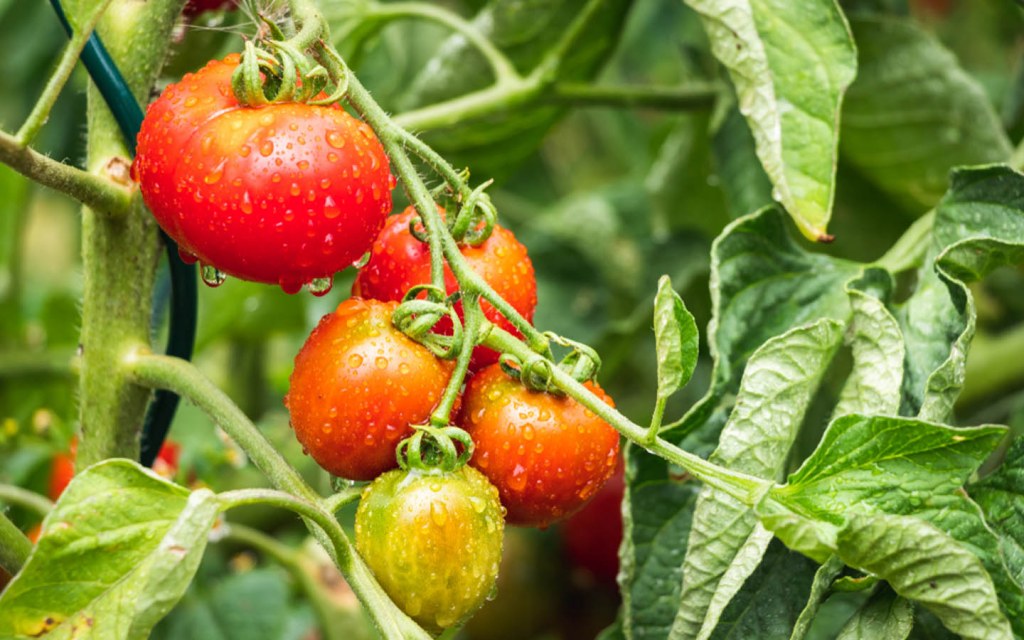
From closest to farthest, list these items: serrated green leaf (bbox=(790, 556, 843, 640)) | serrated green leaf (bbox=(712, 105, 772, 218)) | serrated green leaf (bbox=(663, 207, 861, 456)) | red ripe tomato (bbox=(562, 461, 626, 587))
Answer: serrated green leaf (bbox=(790, 556, 843, 640)) → serrated green leaf (bbox=(663, 207, 861, 456)) → serrated green leaf (bbox=(712, 105, 772, 218)) → red ripe tomato (bbox=(562, 461, 626, 587))

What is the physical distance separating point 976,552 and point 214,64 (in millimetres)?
431

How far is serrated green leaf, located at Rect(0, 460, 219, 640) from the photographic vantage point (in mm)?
457

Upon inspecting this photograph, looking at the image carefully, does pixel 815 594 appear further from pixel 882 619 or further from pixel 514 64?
pixel 514 64

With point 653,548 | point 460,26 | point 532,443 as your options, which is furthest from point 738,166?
point 532,443

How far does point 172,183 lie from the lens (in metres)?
0.51

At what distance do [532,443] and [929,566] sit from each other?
18cm

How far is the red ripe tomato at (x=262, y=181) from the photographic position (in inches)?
19.8

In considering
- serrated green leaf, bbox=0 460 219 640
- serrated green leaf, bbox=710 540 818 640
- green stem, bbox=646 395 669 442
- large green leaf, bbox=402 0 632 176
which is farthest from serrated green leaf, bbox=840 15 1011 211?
serrated green leaf, bbox=0 460 219 640

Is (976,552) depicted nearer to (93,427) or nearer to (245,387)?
(93,427)

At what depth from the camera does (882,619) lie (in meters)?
0.57

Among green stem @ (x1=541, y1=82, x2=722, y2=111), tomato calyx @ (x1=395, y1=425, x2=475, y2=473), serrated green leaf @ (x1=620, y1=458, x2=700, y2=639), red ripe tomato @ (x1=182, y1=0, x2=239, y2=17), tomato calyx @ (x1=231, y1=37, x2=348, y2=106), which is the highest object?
tomato calyx @ (x1=231, y1=37, x2=348, y2=106)

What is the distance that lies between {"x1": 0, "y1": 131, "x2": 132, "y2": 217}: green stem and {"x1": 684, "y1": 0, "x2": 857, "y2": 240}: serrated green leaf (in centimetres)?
35

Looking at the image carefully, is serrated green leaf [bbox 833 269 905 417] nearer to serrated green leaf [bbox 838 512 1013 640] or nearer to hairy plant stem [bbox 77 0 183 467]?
serrated green leaf [bbox 838 512 1013 640]

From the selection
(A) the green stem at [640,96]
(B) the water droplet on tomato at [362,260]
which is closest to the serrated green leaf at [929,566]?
(B) the water droplet on tomato at [362,260]
